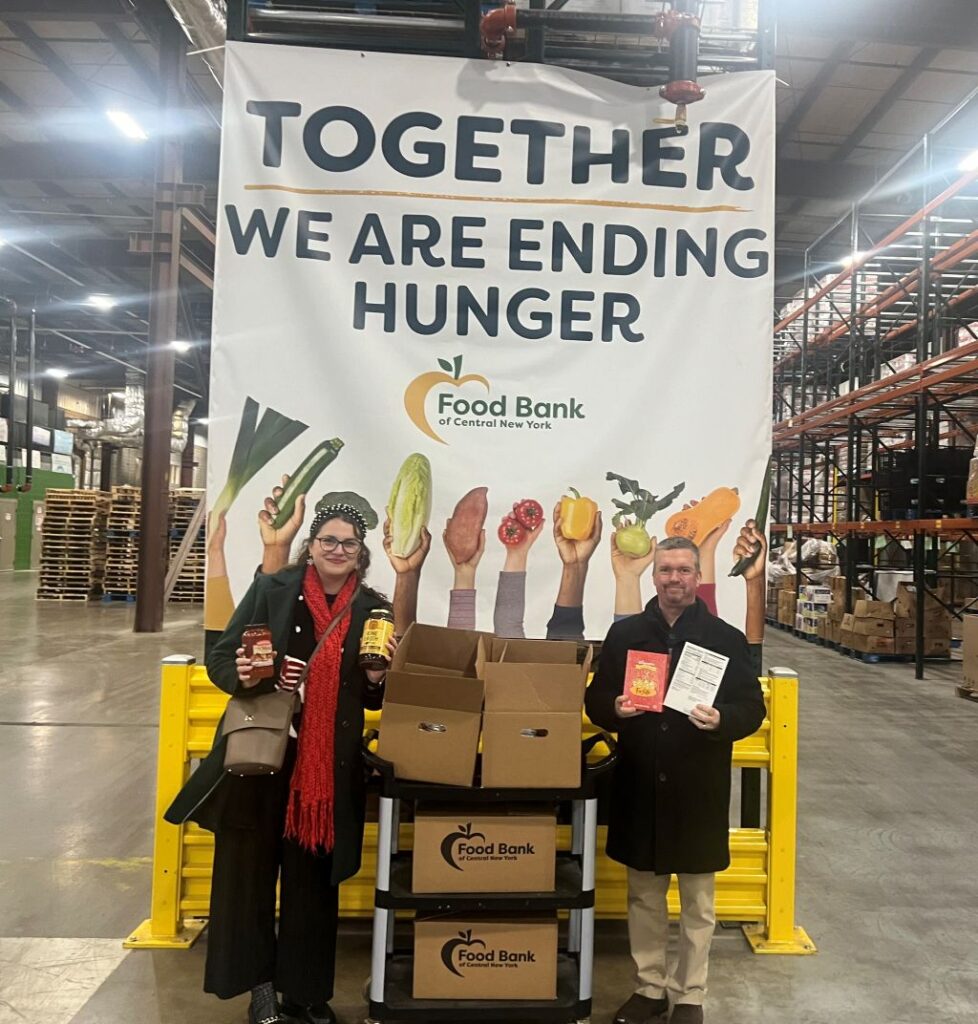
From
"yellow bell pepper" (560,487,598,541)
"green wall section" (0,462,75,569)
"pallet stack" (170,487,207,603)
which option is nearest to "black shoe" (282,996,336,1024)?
"yellow bell pepper" (560,487,598,541)

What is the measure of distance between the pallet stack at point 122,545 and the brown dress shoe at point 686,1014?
15.2 meters

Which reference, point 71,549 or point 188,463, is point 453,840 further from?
point 188,463

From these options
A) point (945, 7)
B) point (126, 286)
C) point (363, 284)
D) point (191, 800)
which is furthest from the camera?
point (126, 286)

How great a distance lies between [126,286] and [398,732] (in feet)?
73.7

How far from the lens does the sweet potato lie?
3.21m

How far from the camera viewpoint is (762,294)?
324 cm

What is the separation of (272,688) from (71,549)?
15.6 metres

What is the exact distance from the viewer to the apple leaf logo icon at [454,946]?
251cm

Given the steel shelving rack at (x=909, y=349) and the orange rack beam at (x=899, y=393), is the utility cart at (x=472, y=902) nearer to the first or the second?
the orange rack beam at (x=899, y=393)

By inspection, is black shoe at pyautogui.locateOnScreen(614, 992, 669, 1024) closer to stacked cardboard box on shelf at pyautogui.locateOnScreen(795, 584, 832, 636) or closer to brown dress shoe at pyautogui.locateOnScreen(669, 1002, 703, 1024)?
brown dress shoe at pyautogui.locateOnScreen(669, 1002, 703, 1024)

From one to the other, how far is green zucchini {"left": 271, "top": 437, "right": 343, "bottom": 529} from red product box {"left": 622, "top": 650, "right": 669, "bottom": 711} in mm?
1358

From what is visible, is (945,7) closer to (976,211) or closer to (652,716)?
(976,211)

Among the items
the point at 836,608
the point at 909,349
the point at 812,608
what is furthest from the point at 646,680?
the point at 909,349

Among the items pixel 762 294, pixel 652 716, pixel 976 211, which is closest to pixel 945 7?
pixel 976 211
